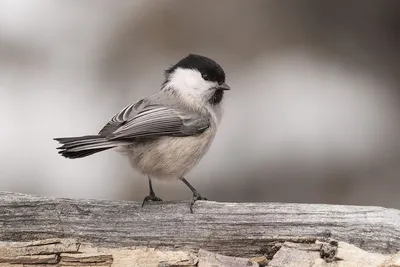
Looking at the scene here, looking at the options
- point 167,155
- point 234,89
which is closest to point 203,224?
point 167,155

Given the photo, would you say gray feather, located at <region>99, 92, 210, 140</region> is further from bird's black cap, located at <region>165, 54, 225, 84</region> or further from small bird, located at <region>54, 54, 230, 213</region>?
bird's black cap, located at <region>165, 54, 225, 84</region>

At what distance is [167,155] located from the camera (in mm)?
2732

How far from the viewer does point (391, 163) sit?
177 inches

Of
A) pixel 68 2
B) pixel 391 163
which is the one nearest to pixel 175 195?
pixel 391 163

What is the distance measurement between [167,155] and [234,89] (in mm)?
2112

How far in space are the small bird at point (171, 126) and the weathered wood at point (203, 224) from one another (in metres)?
0.21

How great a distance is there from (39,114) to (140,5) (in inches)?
43.9

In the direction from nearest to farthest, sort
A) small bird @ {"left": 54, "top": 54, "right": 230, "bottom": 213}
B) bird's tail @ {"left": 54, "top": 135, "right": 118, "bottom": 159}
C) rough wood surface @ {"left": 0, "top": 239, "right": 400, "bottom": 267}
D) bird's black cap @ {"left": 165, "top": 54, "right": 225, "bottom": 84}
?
rough wood surface @ {"left": 0, "top": 239, "right": 400, "bottom": 267} → bird's tail @ {"left": 54, "top": 135, "right": 118, "bottom": 159} → small bird @ {"left": 54, "top": 54, "right": 230, "bottom": 213} → bird's black cap @ {"left": 165, "top": 54, "right": 225, "bottom": 84}

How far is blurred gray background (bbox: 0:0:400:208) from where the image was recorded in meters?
4.32

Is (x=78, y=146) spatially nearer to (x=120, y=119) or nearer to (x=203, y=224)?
(x=120, y=119)

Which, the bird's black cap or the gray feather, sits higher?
the bird's black cap

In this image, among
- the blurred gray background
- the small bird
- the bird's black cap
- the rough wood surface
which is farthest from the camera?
the blurred gray background

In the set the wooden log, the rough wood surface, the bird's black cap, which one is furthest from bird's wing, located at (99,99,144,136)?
the rough wood surface

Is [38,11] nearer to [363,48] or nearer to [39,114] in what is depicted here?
[39,114]
